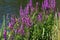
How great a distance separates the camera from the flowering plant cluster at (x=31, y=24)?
14.0ft

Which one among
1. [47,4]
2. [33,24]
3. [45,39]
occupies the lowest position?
[45,39]

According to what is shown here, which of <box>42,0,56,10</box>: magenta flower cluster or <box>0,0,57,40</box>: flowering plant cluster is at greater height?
<box>42,0,56,10</box>: magenta flower cluster

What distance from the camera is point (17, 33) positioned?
4.30 metres

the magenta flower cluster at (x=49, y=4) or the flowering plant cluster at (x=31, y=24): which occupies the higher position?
the magenta flower cluster at (x=49, y=4)

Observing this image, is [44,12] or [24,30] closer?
[24,30]

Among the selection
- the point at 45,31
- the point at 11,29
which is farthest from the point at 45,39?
the point at 11,29

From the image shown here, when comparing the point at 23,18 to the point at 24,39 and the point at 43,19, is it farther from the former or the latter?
the point at 43,19

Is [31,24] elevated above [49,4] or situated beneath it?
situated beneath

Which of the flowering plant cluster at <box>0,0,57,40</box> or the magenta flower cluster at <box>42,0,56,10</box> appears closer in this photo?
the flowering plant cluster at <box>0,0,57,40</box>

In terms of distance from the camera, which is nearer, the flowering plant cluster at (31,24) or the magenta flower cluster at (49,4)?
the flowering plant cluster at (31,24)

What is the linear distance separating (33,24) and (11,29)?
22.1 inches

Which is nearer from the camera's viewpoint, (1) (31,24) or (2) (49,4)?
(1) (31,24)

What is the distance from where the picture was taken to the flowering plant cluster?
14.0 feet

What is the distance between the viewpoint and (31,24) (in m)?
4.48
